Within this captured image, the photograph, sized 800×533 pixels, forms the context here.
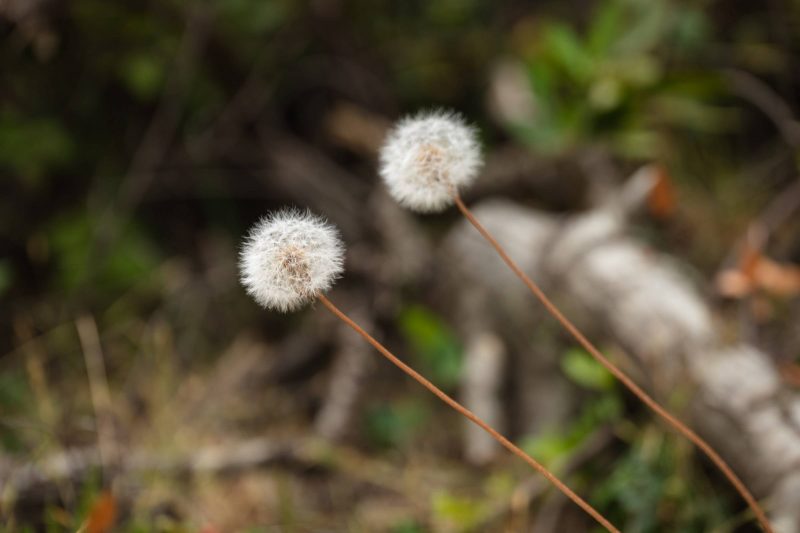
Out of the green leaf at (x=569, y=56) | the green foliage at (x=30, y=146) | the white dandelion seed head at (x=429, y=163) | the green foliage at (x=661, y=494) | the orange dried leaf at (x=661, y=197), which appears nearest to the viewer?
the white dandelion seed head at (x=429, y=163)

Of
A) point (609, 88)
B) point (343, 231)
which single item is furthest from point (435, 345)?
point (609, 88)

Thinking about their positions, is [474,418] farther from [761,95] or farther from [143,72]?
[761,95]

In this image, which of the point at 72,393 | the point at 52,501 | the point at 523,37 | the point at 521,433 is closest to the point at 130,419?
the point at 72,393

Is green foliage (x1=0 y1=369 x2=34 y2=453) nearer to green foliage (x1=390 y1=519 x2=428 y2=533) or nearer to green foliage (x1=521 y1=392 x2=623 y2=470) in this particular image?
green foliage (x1=390 y1=519 x2=428 y2=533)

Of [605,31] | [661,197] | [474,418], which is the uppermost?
[605,31]

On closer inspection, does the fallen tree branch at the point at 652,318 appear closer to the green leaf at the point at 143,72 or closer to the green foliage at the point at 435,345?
the green foliage at the point at 435,345

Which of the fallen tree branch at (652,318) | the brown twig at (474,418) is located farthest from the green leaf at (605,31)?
the brown twig at (474,418)
